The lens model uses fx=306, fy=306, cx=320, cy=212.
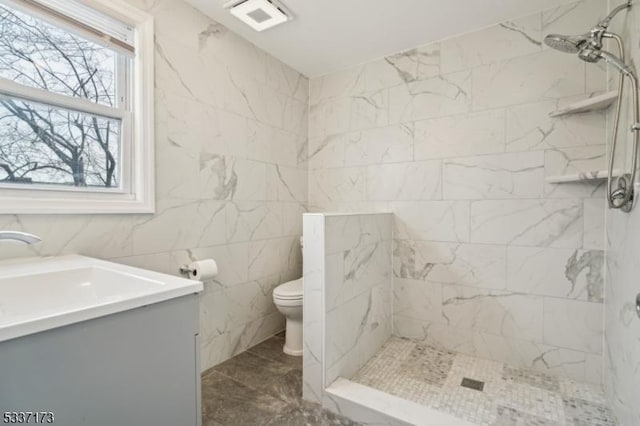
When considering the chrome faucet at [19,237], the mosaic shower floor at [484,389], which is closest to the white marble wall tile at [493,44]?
the mosaic shower floor at [484,389]

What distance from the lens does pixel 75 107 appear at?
1.54 m

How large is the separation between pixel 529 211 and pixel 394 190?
37.1 inches

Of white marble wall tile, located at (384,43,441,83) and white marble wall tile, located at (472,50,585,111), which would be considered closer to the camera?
white marble wall tile, located at (472,50,585,111)

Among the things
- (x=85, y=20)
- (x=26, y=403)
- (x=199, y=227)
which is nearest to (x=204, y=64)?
(x=85, y=20)

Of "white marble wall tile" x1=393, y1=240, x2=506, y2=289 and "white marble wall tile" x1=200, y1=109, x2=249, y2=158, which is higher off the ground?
"white marble wall tile" x1=200, y1=109, x2=249, y2=158

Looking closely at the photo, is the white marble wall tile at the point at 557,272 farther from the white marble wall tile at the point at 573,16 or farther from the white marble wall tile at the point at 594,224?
the white marble wall tile at the point at 573,16

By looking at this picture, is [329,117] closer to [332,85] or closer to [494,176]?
[332,85]

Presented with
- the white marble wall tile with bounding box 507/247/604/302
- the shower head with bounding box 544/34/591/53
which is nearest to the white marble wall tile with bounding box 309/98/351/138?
the shower head with bounding box 544/34/591/53

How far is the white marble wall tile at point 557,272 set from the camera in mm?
1864

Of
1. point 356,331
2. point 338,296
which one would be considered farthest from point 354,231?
point 356,331

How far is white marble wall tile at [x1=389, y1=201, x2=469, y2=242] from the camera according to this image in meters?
2.26

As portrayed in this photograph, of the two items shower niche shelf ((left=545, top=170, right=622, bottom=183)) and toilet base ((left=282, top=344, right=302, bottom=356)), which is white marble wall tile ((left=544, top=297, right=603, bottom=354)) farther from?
toilet base ((left=282, top=344, right=302, bottom=356))

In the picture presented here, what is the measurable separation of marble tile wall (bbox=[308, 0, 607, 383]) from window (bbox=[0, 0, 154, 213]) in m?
1.67

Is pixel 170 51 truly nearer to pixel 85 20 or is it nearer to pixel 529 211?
pixel 85 20
